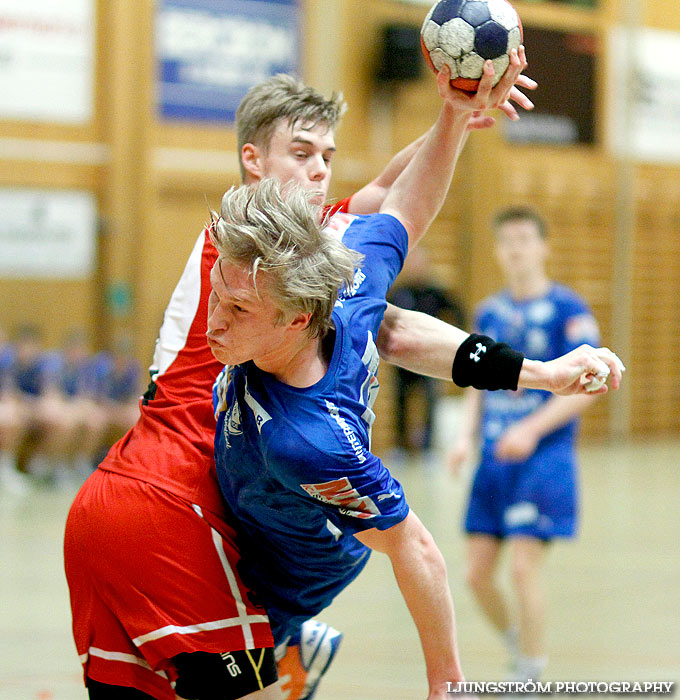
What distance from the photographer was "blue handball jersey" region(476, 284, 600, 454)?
465cm

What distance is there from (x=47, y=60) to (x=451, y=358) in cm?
889

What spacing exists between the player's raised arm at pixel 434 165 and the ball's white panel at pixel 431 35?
73mm

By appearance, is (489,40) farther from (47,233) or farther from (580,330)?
(47,233)

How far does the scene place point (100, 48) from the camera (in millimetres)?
10602

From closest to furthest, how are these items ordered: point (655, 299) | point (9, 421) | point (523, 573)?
point (523, 573) → point (9, 421) → point (655, 299)

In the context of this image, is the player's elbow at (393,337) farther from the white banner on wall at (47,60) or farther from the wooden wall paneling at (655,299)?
the wooden wall paneling at (655,299)

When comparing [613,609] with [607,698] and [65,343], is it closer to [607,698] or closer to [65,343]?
[607,698]

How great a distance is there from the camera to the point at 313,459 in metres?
2.12

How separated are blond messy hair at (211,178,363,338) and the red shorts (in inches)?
21.8

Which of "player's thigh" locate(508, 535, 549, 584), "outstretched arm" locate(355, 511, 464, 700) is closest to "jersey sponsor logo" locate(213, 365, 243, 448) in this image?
"outstretched arm" locate(355, 511, 464, 700)

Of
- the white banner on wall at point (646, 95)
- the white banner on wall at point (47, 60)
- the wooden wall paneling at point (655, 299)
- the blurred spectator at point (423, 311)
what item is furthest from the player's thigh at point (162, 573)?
the white banner on wall at point (646, 95)

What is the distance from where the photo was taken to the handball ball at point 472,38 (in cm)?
237

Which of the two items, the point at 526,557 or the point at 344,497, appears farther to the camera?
the point at 526,557

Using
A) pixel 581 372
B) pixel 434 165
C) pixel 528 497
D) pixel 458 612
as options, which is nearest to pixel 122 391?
pixel 458 612
